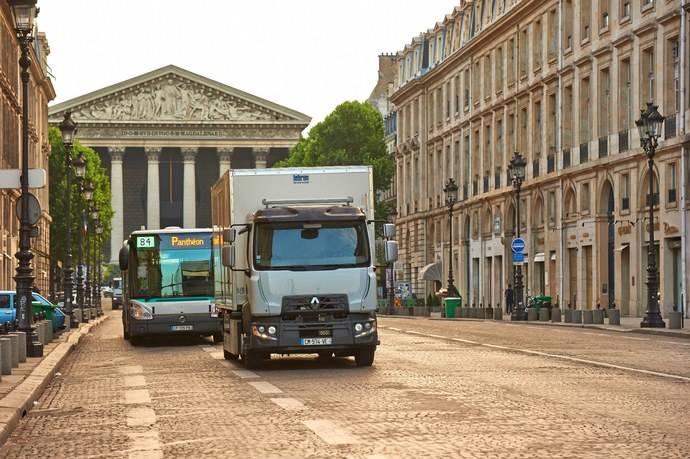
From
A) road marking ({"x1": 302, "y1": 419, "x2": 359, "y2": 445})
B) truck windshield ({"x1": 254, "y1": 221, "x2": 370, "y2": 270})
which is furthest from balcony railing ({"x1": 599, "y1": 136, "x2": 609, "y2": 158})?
road marking ({"x1": 302, "y1": 419, "x2": 359, "y2": 445})

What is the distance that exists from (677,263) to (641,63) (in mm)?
7527

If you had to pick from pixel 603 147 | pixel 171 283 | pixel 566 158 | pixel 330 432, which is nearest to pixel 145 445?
pixel 330 432

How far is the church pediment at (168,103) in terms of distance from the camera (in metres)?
152

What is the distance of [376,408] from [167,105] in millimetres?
140912

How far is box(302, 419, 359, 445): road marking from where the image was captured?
12367 mm

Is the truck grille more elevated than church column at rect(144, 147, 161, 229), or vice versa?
church column at rect(144, 147, 161, 229)

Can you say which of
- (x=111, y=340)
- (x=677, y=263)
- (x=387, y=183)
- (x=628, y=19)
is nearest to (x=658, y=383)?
(x=111, y=340)

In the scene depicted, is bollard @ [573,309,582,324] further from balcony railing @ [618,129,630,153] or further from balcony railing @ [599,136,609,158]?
balcony railing @ [599,136,609,158]

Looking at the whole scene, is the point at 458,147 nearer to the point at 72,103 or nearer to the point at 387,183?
the point at 387,183

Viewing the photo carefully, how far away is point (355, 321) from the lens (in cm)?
2294

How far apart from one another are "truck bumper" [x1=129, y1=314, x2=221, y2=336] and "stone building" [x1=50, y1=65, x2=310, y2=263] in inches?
4526

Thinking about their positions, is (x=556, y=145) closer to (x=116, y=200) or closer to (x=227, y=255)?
(x=227, y=255)

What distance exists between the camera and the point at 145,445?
12648mm

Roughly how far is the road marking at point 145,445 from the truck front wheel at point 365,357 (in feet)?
31.8
